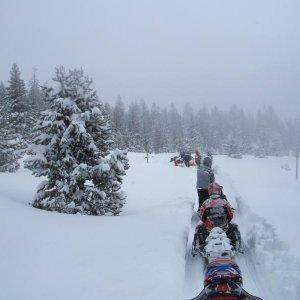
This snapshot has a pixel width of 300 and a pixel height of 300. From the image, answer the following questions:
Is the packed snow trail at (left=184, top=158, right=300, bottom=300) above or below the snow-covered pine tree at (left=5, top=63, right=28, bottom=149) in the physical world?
below

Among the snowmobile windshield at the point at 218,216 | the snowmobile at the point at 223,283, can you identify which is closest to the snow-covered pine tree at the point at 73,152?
the snowmobile windshield at the point at 218,216

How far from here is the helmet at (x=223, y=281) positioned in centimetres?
576

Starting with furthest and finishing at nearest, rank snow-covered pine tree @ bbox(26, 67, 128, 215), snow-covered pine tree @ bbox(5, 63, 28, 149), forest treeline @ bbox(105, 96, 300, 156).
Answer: forest treeline @ bbox(105, 96, 300, 156) < snow-covered pine tree @ bbox(5, 63, 28, 149) < snow-covered pine tree @ bbox(26, 67, 128, 215)

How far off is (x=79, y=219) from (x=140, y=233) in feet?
5.93

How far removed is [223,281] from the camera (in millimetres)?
5910

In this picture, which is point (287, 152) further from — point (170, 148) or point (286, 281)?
point (286, 281)

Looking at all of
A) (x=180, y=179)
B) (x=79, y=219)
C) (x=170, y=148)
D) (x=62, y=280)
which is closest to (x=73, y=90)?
(x=79, y=219)

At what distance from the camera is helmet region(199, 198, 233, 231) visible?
9.71 m

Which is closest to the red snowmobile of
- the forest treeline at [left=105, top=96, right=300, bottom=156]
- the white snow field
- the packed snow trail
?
the white snow field

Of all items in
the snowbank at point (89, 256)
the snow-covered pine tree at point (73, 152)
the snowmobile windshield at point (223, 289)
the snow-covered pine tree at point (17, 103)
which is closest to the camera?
the snowmobile windshield at point (223, 289)

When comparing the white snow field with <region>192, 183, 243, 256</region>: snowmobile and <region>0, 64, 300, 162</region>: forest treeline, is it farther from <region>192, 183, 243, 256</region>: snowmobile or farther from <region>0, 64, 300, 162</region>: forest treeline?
<region>0, 64, 300, 162</region>: forest treeline

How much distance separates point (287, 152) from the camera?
11031 cm

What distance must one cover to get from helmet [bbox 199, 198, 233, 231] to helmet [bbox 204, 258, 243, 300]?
3.40m

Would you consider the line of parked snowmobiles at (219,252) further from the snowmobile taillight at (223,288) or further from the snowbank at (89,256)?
the snowbank at (89,256)
